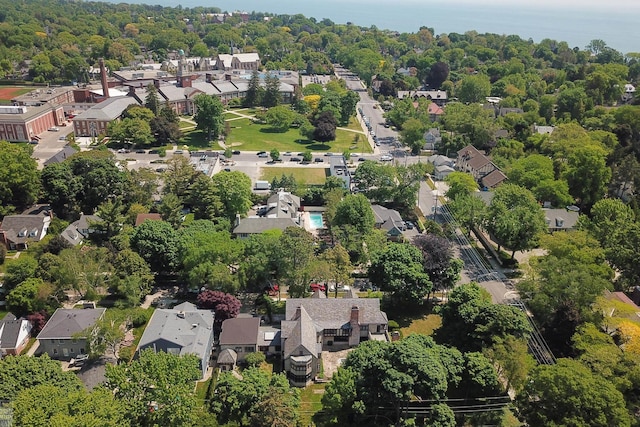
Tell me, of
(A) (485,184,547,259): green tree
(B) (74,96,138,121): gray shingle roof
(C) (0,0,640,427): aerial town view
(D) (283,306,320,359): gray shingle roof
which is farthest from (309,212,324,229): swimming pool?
(B) (74,96,138,121): gray shingle roof

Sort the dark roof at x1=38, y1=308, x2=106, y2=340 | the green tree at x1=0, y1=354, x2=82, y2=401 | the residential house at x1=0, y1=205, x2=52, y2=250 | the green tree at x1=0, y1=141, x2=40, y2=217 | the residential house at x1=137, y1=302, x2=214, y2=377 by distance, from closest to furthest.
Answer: the green tree at x1=0, y1=354, x2=82, y2=401, the residential house at x1=137, y1=302, x2=214, y2=377, the dark roof at x1=38, y1=308, x2=106, y2=340, the residential house at x1=0, y1=205, x2=52, y2=250, the green tree at x1=0, y1=141, x2=40, y2=217

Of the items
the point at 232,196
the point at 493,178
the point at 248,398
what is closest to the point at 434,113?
the point at 493,178

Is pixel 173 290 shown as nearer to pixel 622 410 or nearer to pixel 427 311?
pixel 427 311

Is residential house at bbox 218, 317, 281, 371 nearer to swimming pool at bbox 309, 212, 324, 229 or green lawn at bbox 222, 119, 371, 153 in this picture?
swimming pool at bbox 309, 212, 324, 229

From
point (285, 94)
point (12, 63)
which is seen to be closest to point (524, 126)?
point (285, 94)

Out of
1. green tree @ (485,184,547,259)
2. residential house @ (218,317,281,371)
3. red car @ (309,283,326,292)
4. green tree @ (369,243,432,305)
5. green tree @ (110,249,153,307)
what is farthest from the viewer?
green tree @ (485,184,547,259)

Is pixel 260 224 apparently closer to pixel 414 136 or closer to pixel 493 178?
pixel 493 178

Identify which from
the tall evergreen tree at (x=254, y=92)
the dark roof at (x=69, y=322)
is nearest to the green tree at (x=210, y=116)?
the tall evergreen tree at (x=254, y=92)
